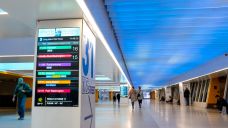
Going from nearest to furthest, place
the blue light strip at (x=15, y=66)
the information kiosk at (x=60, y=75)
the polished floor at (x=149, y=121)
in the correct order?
the information kiosk at (x=60, y=75), the polished floor at (x=149, y=121), the blue light strip at (x=15, y=66)

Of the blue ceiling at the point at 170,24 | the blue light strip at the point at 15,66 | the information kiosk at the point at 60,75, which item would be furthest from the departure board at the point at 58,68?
the blue light strip at the point at 15,66

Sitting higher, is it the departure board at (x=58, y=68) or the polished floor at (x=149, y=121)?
the departure board at (x=58, y=68)

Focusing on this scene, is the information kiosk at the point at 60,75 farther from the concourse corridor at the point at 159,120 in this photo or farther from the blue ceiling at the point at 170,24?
the concourse corridor at the point at 159,120

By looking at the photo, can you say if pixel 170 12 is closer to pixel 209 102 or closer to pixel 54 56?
pixel 54 56

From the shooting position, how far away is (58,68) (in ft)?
16.8

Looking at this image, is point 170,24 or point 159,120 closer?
point 170,24

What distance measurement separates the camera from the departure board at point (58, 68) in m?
5.02

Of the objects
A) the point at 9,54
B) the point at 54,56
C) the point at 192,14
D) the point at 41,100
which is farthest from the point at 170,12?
the point at 9,54

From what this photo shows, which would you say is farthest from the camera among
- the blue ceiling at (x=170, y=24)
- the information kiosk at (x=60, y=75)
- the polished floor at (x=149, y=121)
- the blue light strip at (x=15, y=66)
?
the blue light strip at (x=15, y=66)

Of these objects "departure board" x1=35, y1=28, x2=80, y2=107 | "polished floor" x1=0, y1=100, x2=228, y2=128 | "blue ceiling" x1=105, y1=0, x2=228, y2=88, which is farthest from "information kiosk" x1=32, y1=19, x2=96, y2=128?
"polished floor" x1=0, y1=100, x2=228, y2=128

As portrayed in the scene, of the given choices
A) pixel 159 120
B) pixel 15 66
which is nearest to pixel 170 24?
pixel 159 120

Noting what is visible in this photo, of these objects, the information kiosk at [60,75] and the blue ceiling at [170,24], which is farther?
the blue ceiling at [170,24]

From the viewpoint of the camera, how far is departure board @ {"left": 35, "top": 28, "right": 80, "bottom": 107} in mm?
5023

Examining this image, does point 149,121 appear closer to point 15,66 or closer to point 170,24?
point 170,24
